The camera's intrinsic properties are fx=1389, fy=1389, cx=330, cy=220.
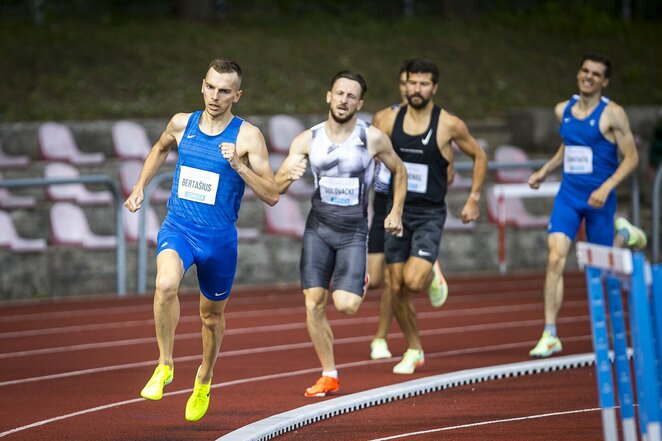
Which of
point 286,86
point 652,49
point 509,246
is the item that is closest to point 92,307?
point 509,246

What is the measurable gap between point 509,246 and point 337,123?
9460 mm

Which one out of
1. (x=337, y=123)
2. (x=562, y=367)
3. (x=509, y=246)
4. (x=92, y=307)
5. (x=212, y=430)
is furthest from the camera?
(x=509, y=246)

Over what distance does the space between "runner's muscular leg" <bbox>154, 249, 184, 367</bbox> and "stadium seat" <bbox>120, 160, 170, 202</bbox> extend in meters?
9.07

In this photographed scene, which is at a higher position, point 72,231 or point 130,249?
point 72,231

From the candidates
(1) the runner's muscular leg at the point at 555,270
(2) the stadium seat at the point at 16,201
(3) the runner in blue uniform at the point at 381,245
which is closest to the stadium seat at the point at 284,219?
(2) the stadium seat at the point at 16,201

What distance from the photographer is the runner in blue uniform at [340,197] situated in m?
8.95

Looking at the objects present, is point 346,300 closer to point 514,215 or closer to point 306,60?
point 514,215

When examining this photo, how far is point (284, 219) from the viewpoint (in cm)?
1709

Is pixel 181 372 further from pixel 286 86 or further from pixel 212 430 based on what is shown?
pixel 286 86

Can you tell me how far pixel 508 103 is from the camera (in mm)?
23828

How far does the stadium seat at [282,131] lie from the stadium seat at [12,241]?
4211 millimetres

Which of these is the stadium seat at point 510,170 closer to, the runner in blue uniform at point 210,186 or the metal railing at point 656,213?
the metal railing at point 656,213

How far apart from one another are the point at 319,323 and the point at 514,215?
9.83 metres

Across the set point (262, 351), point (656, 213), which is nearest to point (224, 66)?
point (262, 351)
